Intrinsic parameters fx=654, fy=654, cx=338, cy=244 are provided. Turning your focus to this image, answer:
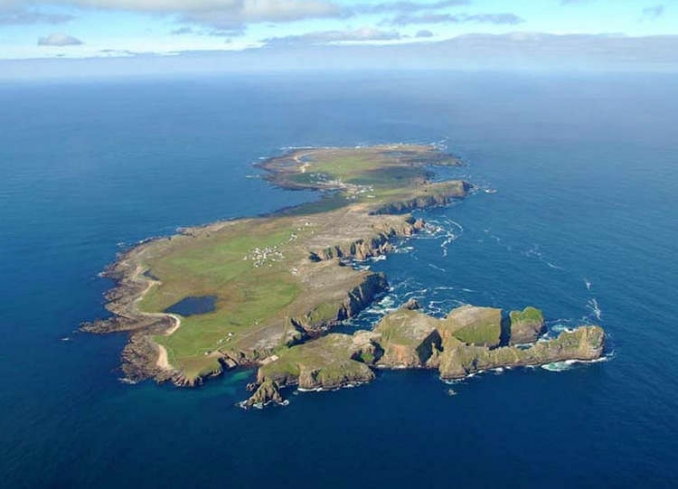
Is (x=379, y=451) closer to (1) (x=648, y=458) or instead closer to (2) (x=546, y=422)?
(2) (x=546, y=422)

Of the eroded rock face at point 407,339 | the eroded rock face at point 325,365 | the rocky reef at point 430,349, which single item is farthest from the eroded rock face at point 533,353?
the eroded rock face at point 325,365

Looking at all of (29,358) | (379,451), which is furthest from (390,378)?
(29,358)

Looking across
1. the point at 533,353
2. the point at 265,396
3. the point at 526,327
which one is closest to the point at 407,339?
the point at 533,353

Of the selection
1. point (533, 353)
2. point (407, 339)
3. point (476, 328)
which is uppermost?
point (476, 328)

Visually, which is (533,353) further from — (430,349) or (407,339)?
(407,339)

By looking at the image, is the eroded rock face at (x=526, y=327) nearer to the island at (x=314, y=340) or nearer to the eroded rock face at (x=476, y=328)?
the island at (x=314, y=340)

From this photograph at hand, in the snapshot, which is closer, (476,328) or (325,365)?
(325,365)

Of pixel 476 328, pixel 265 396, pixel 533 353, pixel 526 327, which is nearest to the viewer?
pixel 265 396

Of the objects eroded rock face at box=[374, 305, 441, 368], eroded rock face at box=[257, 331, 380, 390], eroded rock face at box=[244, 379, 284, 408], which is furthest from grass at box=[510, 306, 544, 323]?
eroded rock face at box=[244, 379, 284, 408]
